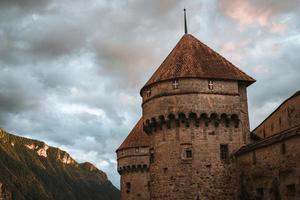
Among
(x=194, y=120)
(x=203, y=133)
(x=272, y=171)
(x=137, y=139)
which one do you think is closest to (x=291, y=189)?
(x=272, y=171)

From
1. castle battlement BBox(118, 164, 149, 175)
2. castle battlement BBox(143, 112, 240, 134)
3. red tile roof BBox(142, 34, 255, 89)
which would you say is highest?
red tile roof BBox(142, 34, 255, 89)

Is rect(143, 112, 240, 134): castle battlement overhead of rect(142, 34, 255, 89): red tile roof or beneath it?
beneath

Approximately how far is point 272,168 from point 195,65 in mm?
9247

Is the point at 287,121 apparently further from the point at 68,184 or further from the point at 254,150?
the point at 68,184

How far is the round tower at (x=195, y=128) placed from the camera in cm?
2981

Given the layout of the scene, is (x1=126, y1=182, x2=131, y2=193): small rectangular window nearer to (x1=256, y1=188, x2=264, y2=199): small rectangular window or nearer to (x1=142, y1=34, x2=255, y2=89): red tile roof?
(x1=142, y1=34, x2=255, y2=89): red tile roof

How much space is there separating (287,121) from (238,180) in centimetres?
724

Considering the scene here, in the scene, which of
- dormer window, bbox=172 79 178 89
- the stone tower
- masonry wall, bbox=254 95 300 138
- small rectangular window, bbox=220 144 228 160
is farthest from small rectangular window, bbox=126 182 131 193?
dormer window, bbox=172 79 178 89

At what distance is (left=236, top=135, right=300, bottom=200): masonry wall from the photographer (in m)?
24.7

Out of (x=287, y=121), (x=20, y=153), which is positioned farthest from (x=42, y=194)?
(x=287, y=121)

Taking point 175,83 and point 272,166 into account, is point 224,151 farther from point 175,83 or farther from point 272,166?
point 175,83

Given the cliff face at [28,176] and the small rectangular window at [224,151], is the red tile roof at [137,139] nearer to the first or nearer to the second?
the small rectangular window at [224,151]

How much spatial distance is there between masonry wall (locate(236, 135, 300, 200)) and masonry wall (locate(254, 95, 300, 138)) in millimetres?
5851

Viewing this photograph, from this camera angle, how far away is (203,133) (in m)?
30.4
